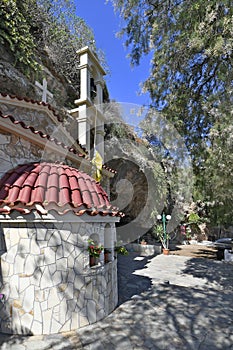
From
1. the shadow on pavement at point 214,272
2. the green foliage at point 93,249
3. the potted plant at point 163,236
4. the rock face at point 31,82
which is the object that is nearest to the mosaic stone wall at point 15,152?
the green foliage at point 93,249

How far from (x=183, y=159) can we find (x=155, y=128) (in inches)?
59.6

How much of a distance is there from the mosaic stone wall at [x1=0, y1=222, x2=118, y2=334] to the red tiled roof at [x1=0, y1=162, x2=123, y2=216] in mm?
369

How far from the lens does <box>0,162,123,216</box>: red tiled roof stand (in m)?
3.97

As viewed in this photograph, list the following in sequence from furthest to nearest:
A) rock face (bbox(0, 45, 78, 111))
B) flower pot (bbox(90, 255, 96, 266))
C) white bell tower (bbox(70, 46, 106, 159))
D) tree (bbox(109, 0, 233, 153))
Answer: white bell tower (bbox(70, 46, 106, 159)) → rock face (bbox(0, 45, 78, 111)) → tree (bbox(109, 0, 233, 153)) → flower pot (bbox(90, 255, 96, 266))

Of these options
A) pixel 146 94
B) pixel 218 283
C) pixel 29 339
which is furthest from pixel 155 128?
pixel 29 339

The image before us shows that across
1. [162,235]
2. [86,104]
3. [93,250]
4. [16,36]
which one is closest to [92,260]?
[93,250]

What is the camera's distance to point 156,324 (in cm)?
446

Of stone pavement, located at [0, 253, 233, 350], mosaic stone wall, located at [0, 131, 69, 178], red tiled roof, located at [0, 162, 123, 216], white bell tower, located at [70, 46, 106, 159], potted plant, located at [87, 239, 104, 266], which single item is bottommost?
stone pavement, located at [0, 253, 233, 350]

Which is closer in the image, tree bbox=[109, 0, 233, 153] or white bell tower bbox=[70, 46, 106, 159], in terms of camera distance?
tree bbox=[109, 0, 233, 153]

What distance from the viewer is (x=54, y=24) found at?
1148 centimetres

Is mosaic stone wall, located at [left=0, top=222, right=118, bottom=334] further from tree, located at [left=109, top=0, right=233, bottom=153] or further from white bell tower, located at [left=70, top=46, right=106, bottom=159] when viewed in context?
tree, located at [left=109, top=0, right=233, bottom=153]

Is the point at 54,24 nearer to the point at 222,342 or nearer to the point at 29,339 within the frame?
the point at 29,339

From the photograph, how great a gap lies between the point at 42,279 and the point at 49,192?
1567mm

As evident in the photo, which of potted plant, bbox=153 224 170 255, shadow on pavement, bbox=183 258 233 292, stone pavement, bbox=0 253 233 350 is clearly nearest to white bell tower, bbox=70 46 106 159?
stone pavement, bbox=0 253 233 350
